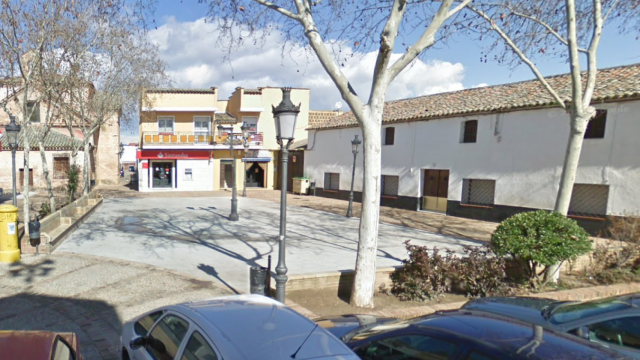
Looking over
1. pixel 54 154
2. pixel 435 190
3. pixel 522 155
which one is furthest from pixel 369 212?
pixel 54 154

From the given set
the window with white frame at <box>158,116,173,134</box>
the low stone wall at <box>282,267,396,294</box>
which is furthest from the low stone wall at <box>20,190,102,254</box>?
the window with white frame at <box>158,116,173,134</box>

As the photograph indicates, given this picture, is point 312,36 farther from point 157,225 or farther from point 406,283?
point 157,225

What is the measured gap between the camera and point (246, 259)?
329 inches

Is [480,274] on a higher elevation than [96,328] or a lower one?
higher

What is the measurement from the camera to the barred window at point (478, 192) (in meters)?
15.9

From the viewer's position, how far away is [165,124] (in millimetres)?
27719

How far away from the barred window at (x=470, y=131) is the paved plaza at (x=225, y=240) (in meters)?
6.28

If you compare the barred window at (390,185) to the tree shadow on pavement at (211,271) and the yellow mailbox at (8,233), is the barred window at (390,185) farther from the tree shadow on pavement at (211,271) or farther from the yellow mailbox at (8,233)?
the yellow mailbox at (8,233)

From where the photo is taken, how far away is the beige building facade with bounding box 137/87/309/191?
1018 inches

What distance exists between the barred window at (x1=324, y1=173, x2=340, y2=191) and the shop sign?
953 cm

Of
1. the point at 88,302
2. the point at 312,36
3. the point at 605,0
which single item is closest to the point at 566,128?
the point at 605,0

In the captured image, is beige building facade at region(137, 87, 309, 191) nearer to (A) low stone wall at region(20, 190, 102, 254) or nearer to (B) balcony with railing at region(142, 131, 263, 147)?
(B) balcony with railing at region(142, 131, 263, 147)

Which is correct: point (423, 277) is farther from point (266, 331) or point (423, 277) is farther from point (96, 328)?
point (96, 328)

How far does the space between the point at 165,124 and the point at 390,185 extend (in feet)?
62.1
